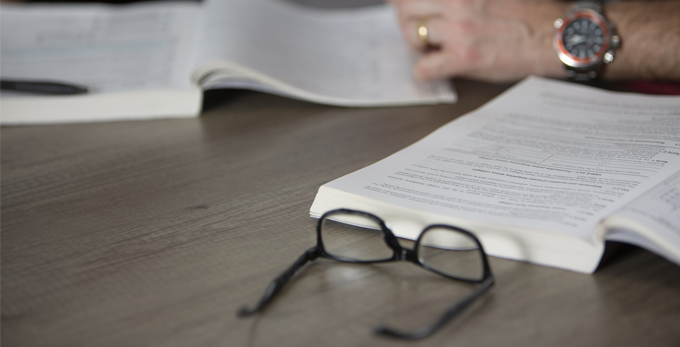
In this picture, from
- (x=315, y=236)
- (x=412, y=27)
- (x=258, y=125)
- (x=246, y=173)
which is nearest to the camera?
(x=315, y=236)

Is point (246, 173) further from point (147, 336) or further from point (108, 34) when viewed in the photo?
point (108, 34)

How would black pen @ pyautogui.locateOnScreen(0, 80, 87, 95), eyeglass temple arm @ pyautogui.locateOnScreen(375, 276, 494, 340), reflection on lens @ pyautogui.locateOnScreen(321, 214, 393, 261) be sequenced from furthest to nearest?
→ black pen @ pyautogui.locateOnScreen(0, 80, 87, 95)
reflection on lens @ pyautogui.locateOnScreen(321, 214, 393, 261)
eyeglass temple arm @ pyautogui.locateOnScreen(375, 276, 494, 340)

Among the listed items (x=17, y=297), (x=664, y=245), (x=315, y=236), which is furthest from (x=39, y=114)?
(x=664, y=245)

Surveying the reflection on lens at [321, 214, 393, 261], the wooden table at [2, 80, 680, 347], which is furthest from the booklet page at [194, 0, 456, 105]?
the reflection on lens at [321, 214, 393, 261]

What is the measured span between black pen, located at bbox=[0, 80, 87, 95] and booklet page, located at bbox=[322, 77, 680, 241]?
1.93ft

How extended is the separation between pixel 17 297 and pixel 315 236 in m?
0.29

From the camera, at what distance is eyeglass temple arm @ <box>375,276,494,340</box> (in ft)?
1.28

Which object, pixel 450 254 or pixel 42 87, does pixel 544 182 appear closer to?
pixel 450 254

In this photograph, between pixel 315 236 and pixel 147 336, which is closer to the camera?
pixel 147 336

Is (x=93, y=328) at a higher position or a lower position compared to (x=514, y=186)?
lower

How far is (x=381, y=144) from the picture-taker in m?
0.79

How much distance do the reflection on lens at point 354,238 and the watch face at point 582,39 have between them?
634mm

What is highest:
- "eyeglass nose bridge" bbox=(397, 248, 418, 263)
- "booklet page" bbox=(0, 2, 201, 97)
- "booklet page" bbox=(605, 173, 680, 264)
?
"booklet page" bbox=(605, 173, 680, 264)

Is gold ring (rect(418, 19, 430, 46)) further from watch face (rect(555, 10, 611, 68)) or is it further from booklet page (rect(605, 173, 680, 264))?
booklet page (rect(605, 173, 680, 264))
